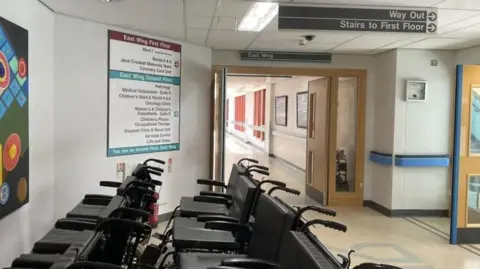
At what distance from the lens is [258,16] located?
4.41 m

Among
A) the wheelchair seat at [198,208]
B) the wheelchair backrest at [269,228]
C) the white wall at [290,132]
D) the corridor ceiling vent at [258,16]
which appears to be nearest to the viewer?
the wheelchair backrest at [269,228]

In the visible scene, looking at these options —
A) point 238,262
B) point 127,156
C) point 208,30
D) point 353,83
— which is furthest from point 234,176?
point 353,83

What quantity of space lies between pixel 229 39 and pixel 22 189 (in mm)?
3273

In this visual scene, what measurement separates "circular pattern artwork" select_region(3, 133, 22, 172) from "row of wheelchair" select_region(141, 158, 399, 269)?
1189 millimetres

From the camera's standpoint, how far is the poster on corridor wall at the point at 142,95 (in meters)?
4.85

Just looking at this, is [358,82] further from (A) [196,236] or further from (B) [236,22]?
(A) [196,236]

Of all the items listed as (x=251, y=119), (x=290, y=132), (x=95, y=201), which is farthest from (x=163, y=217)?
(x=251, y=119)

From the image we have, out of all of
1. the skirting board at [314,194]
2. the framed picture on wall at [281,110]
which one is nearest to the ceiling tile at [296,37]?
the skirting board at [314,194]

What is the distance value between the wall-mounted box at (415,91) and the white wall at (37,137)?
4658 millimetres

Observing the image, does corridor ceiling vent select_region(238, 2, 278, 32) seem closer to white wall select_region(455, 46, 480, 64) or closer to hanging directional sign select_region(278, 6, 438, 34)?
hanging directional sign select_region(278, 6, 438, 34)

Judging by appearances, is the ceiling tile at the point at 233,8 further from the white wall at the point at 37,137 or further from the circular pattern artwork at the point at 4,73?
the circular pattern artwork at the point at 4,73

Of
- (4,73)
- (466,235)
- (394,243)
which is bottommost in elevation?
(394,243)

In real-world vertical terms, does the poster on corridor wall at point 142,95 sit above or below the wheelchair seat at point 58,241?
above

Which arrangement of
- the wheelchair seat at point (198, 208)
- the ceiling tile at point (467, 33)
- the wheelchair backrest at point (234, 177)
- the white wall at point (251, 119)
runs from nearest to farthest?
the wheelchair seat at point (198, 208), the wheelchair backrest at point (234, 177), the ceiling tile at point (467, 33), the white wall at point (251, 119)
